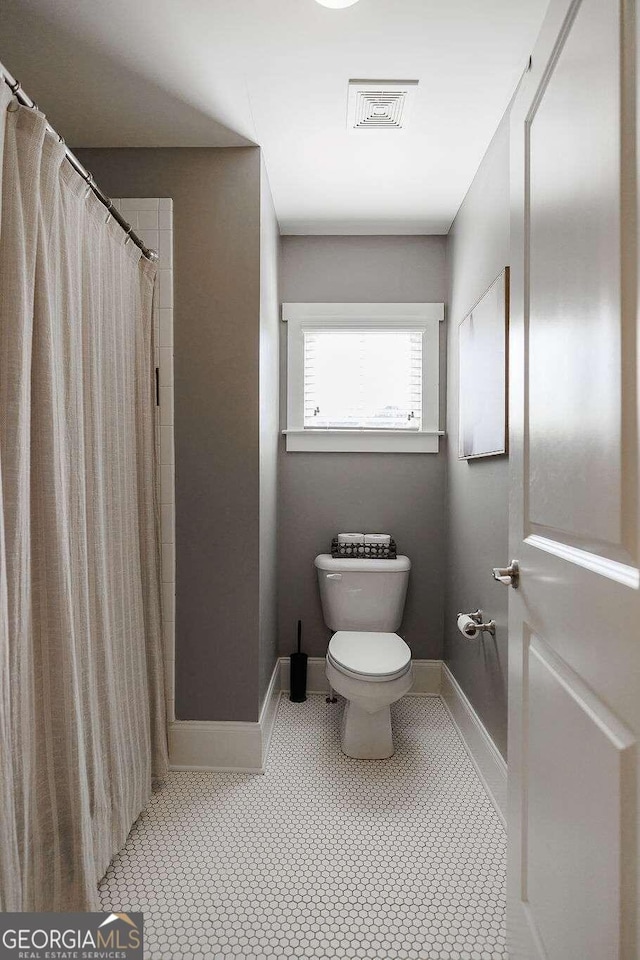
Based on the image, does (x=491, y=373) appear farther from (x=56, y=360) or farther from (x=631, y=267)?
(x=56, y=360)

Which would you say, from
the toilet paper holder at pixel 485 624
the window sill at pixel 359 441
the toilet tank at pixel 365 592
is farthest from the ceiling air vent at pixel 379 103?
the toilet tank at pixel 365 592

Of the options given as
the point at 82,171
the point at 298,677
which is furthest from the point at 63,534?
the point at 298,677

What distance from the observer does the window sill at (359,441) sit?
110 inches

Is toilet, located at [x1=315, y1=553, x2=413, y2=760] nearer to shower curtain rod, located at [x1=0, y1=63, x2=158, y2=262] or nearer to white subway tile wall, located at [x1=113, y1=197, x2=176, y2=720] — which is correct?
white subway tile wall, located at [x1=113, y1=197, x2=176, y2=720]

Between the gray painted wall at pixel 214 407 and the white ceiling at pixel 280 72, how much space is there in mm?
140

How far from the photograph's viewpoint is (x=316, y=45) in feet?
5.12

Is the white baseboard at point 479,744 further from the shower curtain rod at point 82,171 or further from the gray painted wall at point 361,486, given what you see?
the shower curtain rod at point 82,171

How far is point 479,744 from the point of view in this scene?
6.83ft

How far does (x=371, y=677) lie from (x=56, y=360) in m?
1.48

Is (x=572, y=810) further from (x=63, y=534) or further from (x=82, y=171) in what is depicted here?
(x=82, y=171)

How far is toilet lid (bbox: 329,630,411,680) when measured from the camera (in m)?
2.06

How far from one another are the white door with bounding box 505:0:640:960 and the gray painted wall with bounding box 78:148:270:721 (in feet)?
3.64

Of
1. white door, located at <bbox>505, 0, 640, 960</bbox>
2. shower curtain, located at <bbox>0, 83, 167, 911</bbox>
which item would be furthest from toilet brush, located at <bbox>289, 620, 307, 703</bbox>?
white door, located at <bbox>505, 0, 640, 960</bbox>

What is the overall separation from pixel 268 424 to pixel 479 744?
5.00 feet
